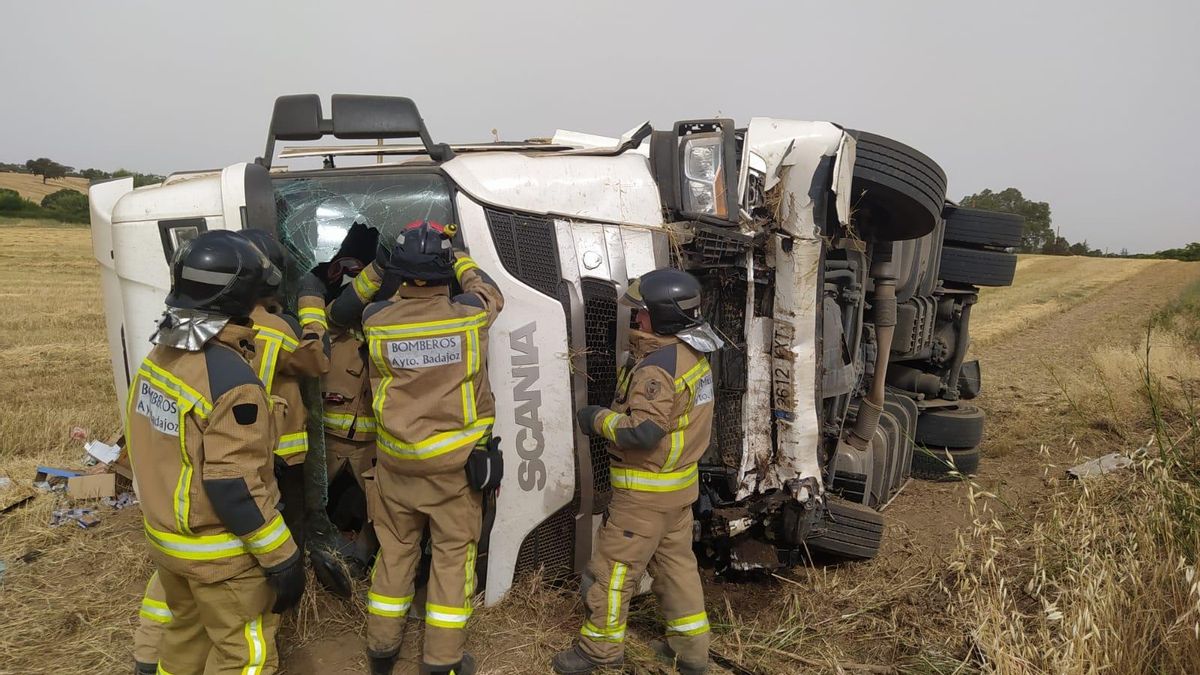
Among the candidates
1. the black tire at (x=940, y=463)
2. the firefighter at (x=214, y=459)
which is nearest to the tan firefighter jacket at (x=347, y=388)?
the firefighter at (x=214, y=459)

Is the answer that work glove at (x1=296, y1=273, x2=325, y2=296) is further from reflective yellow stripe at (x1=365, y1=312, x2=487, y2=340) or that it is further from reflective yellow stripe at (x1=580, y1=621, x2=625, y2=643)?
reflective yellow stripe at (x1=580, y1=621, x2=625, y2=643)

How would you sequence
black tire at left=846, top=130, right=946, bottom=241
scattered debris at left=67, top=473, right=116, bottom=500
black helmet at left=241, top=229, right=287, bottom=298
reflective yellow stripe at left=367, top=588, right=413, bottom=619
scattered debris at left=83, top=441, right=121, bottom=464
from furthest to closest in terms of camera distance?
scattered debris at left=83, top=441, right=121, bottom=464 < scattered debris at left=67, top=473, right=116, bottom=500 < black tire at left=846, top=130, right=946, bottom=241 < reflective yellow stripe at left=367, top=588, right=413, bottom=619 < black helmet at left=241, top=229, right=287, bottom=298

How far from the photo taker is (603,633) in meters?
2.83

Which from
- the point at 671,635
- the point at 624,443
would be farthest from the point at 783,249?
the point at 671,635

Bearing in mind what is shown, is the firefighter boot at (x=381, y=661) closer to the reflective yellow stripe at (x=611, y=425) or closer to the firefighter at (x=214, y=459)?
the firefighter at (x=214, y=459)

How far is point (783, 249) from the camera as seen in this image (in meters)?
3.30

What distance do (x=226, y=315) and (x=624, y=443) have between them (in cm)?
141

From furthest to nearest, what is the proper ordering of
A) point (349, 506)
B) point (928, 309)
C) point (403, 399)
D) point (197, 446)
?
point (928, 309), point (349, 506), point (403, 399), point (197, 446)

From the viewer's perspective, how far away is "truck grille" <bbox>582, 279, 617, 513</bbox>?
3.09 m

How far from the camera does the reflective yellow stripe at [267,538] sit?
223 centimetres

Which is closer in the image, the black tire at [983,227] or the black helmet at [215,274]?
the black helmet at [215,274]

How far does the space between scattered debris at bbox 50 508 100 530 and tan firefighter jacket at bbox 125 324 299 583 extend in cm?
228

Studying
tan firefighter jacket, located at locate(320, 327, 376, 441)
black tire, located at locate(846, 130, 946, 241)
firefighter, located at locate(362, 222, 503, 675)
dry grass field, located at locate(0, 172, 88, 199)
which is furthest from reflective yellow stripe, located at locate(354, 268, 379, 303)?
dry grass field, located at locate(0, 172, 88, 199)

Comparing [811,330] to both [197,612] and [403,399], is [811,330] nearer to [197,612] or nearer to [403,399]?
[403,399]
